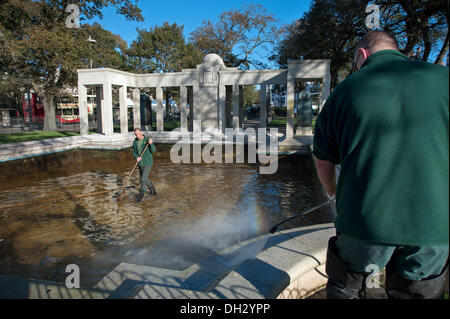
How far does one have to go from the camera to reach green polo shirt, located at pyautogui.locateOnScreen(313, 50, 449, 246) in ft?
5.09

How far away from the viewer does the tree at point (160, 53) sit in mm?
43688

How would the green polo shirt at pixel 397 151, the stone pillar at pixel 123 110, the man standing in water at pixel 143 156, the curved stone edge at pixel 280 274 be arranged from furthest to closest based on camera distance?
1. the stone pillar at pixel 123 110
2. the man standing in water at pixel 143 156
3. the curved stone edge at pixel 280 274
4. the green polo shirt at pixel 397 151

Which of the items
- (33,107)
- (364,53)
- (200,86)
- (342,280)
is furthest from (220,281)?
(33,107)

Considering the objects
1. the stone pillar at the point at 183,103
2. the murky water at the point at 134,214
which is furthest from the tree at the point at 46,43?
the murky water at the point at 134,214

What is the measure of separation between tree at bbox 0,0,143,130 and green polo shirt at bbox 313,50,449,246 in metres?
25.0

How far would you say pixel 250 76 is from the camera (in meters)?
23.9

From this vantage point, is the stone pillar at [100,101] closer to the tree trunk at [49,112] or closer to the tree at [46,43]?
the tree at [46,43]

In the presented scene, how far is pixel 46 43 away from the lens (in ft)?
74.0

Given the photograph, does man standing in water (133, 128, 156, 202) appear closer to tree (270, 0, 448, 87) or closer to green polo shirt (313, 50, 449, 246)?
green polo shirt (313, 50, 449, 246)

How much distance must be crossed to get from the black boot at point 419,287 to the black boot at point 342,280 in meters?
0.19

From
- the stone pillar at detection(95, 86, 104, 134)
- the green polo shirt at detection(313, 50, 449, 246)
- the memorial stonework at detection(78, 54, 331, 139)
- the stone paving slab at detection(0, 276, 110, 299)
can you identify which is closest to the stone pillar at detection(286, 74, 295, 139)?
the memorial stonework at detection(78, 54, 331, 139)

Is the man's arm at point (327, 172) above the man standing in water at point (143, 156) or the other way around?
above
